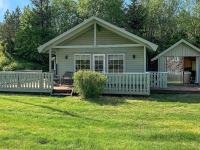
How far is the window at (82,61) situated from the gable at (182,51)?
6.55 metres

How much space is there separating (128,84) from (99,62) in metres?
3.68

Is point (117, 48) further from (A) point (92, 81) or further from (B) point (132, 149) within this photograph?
(B) point (132, 149)

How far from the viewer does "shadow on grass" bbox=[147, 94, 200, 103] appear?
15.9 meters

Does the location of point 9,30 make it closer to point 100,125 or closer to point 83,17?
point 83,17

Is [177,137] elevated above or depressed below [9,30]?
below

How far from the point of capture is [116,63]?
20938 mm

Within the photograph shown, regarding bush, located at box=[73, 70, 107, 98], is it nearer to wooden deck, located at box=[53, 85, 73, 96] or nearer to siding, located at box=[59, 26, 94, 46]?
wooden deck, located at box=[53, 85, 73, 96]

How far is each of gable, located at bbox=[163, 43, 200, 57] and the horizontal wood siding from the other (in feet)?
19.1

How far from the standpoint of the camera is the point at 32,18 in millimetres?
43844

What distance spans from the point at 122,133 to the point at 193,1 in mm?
40947

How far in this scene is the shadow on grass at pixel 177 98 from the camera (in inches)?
624

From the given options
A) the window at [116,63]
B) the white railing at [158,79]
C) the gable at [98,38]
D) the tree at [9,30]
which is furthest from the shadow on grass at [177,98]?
the tree at [9,30]

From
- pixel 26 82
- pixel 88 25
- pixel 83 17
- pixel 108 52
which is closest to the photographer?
pixel 26 82

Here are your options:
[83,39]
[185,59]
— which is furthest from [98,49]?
[185,59]
